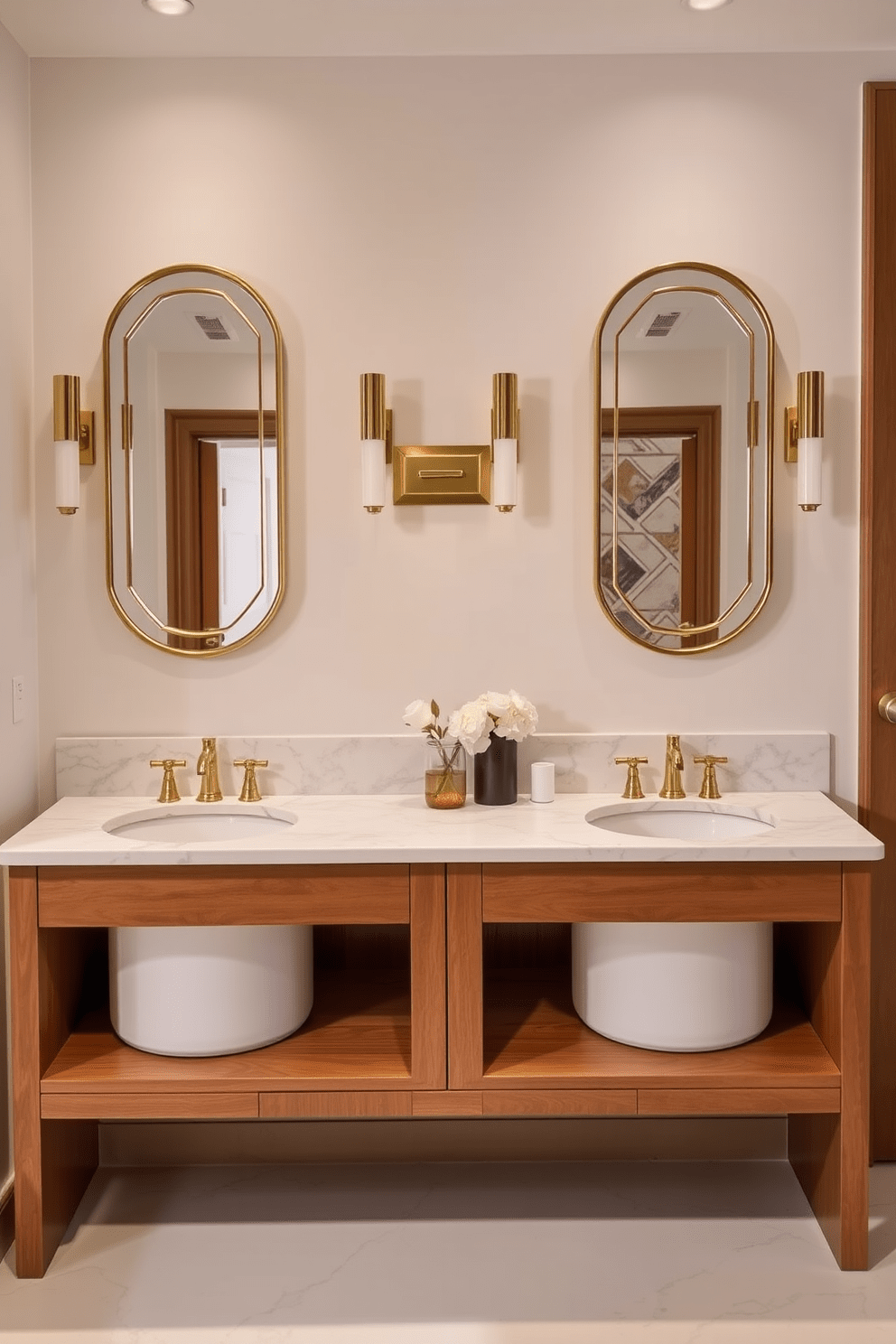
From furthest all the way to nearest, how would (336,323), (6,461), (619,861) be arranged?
(336,323) < (6,461) < (619,861)

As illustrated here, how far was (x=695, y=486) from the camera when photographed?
7.59ft

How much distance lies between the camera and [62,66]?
2.26 meters

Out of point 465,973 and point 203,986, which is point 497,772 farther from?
point 203,986

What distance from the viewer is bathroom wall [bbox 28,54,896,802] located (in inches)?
89.5

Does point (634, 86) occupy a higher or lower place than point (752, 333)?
higher

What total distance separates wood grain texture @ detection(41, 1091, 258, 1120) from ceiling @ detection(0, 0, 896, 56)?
204cm

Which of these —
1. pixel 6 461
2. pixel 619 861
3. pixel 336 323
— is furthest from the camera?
pixel 336 323

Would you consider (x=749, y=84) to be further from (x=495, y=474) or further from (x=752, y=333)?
(x=495, y=474)

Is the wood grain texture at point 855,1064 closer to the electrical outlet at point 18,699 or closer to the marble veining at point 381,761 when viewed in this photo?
the marble veining at point 381,761

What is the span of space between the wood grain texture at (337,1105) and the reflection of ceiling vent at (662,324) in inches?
62.8

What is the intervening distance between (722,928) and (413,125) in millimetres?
1743

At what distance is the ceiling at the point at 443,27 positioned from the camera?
6.86ft

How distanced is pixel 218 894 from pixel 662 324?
1464 millimetres

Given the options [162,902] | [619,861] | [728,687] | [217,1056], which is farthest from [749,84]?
[217,1056]
